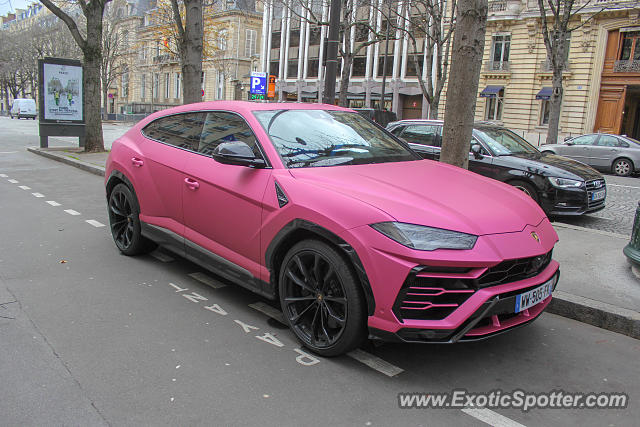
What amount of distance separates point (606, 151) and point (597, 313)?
1593 centimetres

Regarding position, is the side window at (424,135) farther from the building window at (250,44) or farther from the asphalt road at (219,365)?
the building window at (250,44)

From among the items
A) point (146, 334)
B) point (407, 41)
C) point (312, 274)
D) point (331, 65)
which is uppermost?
point (407, 41)

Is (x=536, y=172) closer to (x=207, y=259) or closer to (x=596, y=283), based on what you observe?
(x=596, y=283)

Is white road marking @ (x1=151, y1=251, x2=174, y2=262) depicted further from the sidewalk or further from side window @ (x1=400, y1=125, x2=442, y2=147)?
side window @ (x1=400, y1=125, x2=442, y2=147)

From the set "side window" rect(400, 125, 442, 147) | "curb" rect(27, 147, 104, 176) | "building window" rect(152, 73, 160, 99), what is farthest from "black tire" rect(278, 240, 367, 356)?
"building window" rect(152, 73, 160, 99)

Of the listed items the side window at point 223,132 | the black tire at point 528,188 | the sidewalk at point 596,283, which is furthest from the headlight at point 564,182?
the side window at point 223,132

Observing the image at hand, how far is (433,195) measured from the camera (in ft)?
11.2

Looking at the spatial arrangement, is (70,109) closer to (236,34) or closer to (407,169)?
(407,169)

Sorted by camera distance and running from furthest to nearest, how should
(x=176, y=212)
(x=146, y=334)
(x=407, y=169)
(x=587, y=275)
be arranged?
(x=587, y=275) → (x=176, y=212) → (x=407, y=169) → (x=146, y=334)

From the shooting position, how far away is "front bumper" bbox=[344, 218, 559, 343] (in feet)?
9.55

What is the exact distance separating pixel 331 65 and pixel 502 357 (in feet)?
21.9

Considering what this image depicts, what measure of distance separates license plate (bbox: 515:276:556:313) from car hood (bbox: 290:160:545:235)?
401 mm

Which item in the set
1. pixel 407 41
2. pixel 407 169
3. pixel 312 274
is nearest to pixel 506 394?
pixel 312 274

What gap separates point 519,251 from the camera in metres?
3.13
